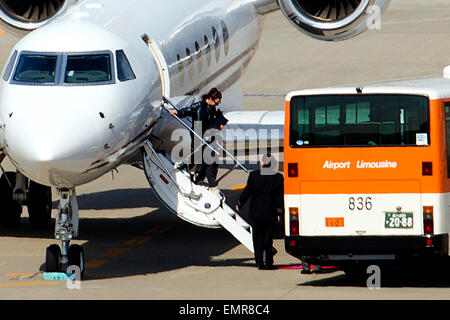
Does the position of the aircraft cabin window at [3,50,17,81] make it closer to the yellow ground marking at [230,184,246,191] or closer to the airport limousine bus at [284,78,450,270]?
the airport limousine bus at [284,78,450,270]

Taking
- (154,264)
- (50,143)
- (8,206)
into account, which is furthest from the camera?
(8,206)

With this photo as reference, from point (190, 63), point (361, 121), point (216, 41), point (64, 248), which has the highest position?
point (216, 41)

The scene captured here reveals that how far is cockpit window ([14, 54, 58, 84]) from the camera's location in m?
18.8

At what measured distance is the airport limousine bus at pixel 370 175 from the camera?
1691 centimetres

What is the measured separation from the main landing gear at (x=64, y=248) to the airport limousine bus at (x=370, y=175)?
314 centimetres

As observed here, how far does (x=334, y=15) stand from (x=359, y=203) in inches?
384

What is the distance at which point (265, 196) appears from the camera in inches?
760

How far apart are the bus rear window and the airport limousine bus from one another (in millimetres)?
13

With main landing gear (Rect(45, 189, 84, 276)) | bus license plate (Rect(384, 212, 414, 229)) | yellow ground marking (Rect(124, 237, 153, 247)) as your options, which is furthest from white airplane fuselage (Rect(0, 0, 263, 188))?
bus license plate (Rect(384, 212, 414, 229))

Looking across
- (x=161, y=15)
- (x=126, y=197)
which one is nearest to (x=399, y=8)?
(x=126, y=197)

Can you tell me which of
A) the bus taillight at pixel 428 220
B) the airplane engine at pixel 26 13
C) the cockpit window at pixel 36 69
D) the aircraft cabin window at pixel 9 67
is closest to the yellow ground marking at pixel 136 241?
the aircraft cabin window at pixel 9 67

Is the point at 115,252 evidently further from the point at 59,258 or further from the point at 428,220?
the point at 428,220

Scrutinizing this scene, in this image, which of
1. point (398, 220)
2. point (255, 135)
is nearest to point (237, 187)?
point (255, 135)

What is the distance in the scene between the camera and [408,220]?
16969 mm
